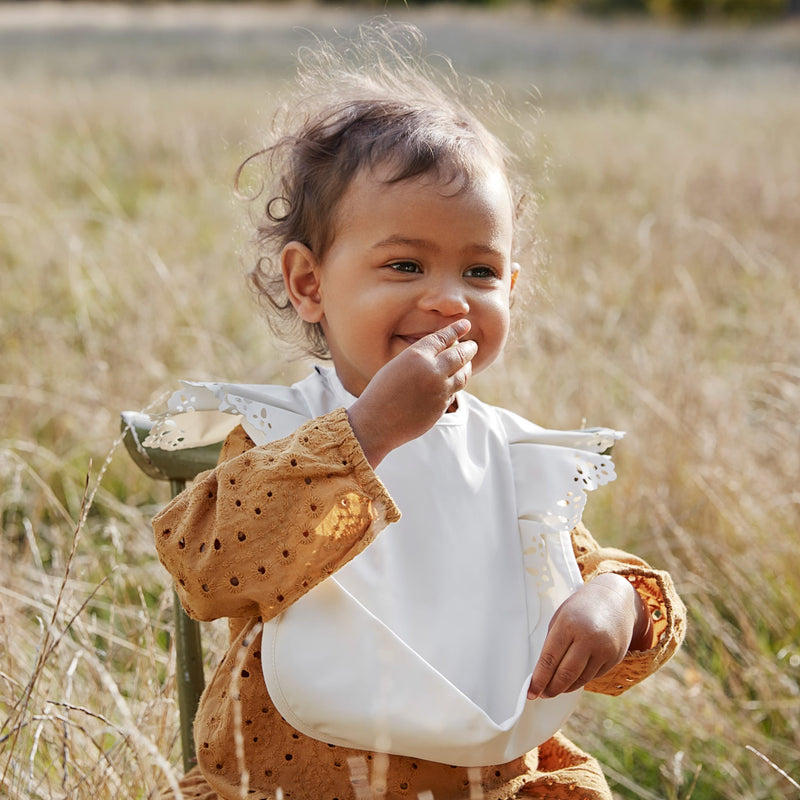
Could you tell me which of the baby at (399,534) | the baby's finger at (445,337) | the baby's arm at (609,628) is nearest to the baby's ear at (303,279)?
the baby at (399,534)

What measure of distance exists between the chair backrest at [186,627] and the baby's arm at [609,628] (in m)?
0.60

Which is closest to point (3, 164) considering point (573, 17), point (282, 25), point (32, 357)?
point (32, 357)

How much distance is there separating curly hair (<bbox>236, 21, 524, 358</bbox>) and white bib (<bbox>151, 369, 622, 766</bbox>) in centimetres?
27

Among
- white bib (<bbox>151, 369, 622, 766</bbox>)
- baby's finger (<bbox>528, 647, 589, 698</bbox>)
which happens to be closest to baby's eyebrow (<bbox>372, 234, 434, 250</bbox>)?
white bib (<bbox>151, 369, 622, 766</bbox>)

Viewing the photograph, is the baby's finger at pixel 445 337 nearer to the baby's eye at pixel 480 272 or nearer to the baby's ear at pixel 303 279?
the baby's eye at pixel 480 272

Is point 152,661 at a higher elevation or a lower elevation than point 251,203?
lower

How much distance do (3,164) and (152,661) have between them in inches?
210

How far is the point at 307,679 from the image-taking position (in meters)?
1.35

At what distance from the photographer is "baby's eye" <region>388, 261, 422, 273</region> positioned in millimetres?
1469

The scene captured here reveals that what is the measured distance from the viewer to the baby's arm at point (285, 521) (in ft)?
4.21

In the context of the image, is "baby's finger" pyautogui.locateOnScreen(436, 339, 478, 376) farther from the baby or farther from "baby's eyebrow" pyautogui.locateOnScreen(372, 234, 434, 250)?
"baby's eyebrow" pyautogui.locateOnScreen(372, 234, 434, 250)

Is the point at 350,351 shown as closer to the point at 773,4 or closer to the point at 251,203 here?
the point at 251,203

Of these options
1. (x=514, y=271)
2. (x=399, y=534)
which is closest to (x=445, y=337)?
(x=399, y=534)

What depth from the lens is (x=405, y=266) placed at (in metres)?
1.47
